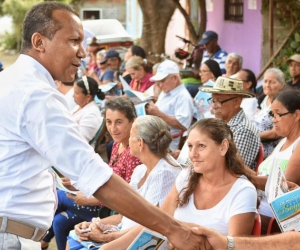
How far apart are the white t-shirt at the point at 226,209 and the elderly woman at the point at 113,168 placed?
1350 mm

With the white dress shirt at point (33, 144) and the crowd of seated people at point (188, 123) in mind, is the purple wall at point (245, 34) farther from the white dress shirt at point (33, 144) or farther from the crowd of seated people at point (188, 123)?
the white dress shirt at point (33, 144)

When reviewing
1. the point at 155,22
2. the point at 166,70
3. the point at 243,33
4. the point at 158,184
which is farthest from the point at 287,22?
the point at 158,184

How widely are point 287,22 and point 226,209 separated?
20.8 ft

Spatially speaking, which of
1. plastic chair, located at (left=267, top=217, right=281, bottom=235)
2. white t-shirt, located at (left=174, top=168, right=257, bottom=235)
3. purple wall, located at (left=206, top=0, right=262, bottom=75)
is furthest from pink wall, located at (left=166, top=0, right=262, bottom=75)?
white t-shirt, located at (left=174, top=168, right=257, bottom=235)

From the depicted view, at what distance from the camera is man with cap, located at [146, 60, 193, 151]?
6.92m

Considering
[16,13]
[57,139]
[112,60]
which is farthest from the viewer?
[16,13]

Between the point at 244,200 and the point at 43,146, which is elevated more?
the point at 43,146

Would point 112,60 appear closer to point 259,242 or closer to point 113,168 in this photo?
point 113,168

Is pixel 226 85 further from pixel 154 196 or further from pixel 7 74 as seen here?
pixel 7 74

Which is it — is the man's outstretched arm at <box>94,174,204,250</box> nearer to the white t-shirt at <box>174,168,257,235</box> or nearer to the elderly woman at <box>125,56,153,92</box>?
the white t-shirt at <box>174,168,257,235</box>

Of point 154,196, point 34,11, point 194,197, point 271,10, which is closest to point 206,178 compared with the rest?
point 194,197

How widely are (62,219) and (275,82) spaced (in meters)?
2.92

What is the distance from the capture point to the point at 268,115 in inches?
253

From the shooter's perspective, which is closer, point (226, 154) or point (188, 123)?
point (226, 154)
